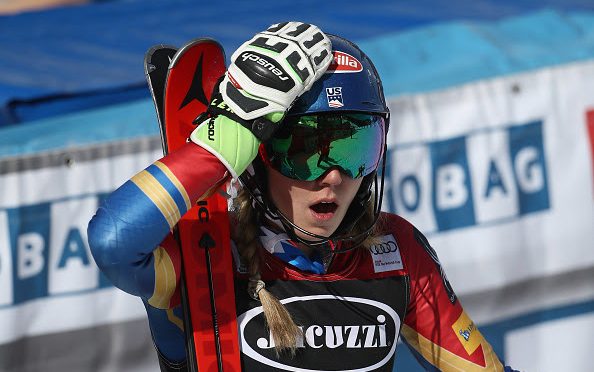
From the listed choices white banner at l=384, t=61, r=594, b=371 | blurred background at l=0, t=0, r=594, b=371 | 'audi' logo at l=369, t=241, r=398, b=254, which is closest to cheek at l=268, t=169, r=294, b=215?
'audi' logo at l=369, t=241, r=398, b=254

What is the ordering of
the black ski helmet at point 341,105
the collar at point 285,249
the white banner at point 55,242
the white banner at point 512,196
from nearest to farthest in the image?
the black ski helmet at point 341,105
the collar at point 285,249
the white banner at point 55,242
the white banner at point 512,196

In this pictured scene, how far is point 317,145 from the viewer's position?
2049 mm

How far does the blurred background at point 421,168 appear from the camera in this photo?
11.5ft

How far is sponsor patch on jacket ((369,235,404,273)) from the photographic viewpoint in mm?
2268

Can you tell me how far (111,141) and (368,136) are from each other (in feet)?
5.58

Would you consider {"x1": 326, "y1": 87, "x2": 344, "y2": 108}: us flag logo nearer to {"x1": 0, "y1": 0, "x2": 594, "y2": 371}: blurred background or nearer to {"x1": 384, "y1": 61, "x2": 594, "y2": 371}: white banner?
{"x1": 0, "y1": 0, "x2": 594, "y2": 371}: blurred background

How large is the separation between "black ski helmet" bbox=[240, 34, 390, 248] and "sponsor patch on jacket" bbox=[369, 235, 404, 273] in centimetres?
6

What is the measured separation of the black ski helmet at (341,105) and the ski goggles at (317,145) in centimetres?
2

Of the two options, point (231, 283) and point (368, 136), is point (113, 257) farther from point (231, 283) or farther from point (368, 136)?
point (368, 136)

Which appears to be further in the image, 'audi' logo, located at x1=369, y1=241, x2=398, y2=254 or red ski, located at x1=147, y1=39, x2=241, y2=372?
'audi' logo, located at x1=369, y1=241, x2=398, y2=254

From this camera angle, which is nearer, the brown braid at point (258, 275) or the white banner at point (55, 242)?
the brown braid at point (258, 275)

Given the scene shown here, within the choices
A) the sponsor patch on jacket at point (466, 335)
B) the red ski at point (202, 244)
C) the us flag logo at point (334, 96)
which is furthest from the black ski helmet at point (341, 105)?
the sponsor patch on jacket at point (466, 335)

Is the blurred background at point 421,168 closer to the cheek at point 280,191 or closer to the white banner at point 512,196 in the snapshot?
the white banner at point 512,196

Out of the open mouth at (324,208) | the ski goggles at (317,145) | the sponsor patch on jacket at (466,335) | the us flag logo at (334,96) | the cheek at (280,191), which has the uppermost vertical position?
the us flag logo at (334,96)
